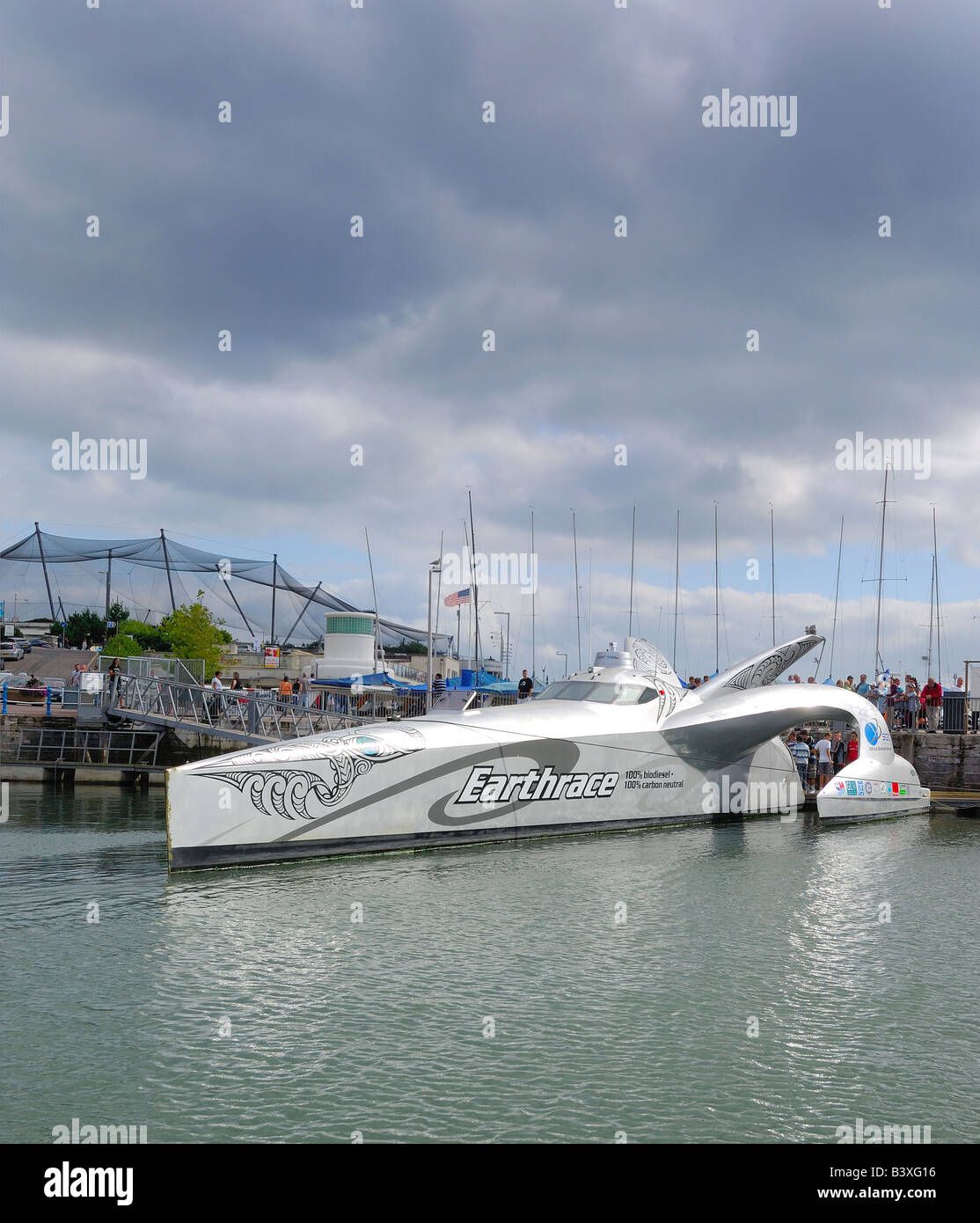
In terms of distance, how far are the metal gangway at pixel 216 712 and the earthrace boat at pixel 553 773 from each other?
29.9ft

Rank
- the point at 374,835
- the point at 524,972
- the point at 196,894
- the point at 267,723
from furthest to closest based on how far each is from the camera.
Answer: the point at 267,723 → the point at 374,835 → the point at 196,894 → the point at 524,972

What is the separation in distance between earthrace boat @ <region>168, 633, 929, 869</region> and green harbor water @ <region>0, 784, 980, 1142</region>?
2.75ft

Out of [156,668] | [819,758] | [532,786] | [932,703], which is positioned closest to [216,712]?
[156,668]

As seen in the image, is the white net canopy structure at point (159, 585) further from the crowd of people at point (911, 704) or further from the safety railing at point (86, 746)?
the crowd of people at point (911, 704)

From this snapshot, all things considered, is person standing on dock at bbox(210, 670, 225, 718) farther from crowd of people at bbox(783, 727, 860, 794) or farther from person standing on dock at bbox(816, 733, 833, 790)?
person standing on dock at bbox(816, 733, 833, 790)

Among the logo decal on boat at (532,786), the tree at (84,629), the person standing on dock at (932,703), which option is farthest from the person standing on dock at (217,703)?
the tree at (84,629)

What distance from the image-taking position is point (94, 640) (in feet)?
260

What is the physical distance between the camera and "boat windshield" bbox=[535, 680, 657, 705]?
1862 centimetres

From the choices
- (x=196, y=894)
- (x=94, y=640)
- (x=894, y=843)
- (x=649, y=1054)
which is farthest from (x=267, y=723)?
(x=94, y=640)

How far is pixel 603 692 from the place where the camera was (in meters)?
18.7

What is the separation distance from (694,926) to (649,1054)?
4114 mm
